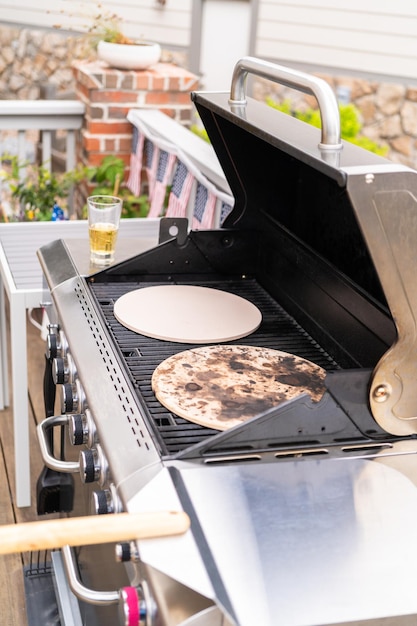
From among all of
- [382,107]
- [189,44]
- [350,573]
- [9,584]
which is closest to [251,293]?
[350,573]

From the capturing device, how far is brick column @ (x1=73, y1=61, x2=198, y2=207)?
3.56m

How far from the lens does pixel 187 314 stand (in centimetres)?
169

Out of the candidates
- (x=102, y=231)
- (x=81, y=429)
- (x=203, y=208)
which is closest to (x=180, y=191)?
(x=203, y=208)

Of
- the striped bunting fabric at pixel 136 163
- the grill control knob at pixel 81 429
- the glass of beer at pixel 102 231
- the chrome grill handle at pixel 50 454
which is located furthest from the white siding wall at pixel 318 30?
the grill control knob at pixel 81 429

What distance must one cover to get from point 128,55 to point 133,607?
9.79 feet

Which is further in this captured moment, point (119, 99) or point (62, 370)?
point (119, 99)

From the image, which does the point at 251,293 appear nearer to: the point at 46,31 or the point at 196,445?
the point at 196,445

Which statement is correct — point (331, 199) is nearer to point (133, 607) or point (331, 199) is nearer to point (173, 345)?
point (173, 345)

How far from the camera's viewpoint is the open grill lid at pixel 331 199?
3.50 ft

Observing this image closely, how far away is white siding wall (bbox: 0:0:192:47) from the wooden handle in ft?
19.8

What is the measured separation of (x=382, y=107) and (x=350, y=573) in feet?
17.0

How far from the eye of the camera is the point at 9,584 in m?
2.23

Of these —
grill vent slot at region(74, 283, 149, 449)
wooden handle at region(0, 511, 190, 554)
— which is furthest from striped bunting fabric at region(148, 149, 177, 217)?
wooden handle at region(0, 511, 190, 554)

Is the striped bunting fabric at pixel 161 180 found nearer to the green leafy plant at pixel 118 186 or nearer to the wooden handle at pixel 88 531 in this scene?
the green leafy plant at pixel 118 186
